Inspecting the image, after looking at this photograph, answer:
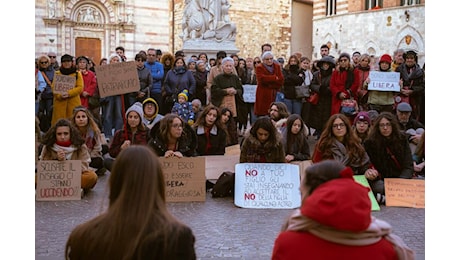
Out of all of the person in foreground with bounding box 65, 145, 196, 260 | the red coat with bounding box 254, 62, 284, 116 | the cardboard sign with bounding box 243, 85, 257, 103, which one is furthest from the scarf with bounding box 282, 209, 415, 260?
the cardboard sign with bounding box 243, 85, 257, 103

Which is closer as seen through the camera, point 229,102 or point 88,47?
point 229,102

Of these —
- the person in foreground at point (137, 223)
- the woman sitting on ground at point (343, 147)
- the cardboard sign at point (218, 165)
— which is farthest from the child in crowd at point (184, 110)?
the person in foreground at point (137, 223)

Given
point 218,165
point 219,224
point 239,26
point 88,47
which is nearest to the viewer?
point 219,224

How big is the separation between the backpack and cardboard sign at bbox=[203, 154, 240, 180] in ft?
1.90

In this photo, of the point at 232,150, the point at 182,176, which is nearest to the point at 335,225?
the point at 182,176

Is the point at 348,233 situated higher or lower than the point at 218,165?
higher

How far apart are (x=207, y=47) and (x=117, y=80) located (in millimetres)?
6218

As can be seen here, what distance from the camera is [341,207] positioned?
103 inches

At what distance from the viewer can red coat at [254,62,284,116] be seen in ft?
41.2

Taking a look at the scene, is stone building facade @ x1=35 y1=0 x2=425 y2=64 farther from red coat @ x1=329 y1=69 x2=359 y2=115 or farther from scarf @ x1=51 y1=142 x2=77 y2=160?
scarf @ x1=51 y1=142 x2=77 y2=160

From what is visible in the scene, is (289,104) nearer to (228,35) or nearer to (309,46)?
(228,35)

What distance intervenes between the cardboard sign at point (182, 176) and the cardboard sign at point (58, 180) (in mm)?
1183

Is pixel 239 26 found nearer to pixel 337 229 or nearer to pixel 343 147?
pixel 343 147

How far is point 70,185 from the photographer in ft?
27.0
